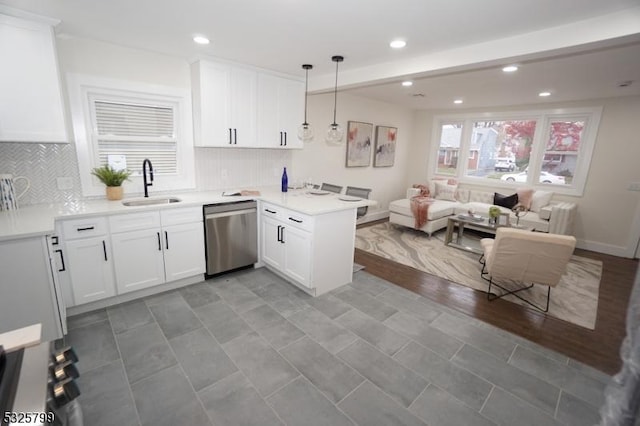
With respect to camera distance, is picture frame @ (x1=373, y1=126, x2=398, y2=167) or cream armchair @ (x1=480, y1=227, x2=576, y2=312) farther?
picture frame @ (x1=373, y1=126, x2=398, y2=167)

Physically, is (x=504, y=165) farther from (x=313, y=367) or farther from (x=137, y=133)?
(x=137, y=133)

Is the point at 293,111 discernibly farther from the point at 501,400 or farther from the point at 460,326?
the point at 501,400

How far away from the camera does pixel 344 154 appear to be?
5570 mm

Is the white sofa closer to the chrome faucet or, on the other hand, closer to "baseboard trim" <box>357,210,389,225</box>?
"baseboard trim" <box>357,210,389,225</box>

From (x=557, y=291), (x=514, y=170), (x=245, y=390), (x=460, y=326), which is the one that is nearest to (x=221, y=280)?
(x=245, y=390)

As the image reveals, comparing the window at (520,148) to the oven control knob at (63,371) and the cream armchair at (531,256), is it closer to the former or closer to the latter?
the cream armchair at (531,256)

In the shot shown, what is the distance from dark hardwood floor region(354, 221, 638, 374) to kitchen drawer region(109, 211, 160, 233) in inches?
99.7

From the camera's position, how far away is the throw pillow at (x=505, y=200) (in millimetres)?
5391

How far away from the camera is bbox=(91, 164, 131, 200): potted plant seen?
294cm

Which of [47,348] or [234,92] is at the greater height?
[234,92]

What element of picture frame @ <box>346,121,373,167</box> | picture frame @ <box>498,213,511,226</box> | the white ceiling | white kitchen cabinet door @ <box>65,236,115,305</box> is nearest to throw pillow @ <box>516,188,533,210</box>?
picture frame @ <box>498,213,511,226</box>

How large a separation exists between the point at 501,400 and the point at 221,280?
2.80 metres

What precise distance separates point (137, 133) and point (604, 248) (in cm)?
709

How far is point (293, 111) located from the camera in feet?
13.5
